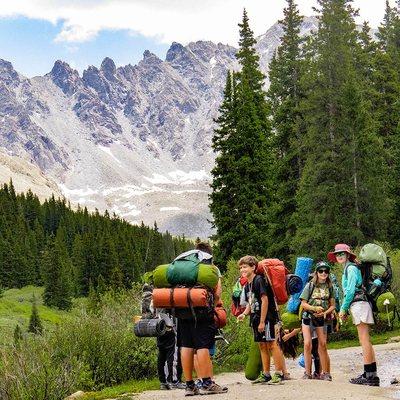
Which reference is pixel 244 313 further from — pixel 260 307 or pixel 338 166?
pixel 338 166

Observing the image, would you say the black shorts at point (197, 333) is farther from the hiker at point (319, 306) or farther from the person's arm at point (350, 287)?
the person's arm at point (350, 287)

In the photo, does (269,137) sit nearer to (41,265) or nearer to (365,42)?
(365,42)

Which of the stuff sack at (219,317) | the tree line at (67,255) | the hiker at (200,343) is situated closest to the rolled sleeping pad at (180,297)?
the hiker at (200,343)

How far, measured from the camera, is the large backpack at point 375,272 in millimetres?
10547

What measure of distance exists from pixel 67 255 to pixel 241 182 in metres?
99.0

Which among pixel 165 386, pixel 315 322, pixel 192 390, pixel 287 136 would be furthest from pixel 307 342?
pixel 287 136

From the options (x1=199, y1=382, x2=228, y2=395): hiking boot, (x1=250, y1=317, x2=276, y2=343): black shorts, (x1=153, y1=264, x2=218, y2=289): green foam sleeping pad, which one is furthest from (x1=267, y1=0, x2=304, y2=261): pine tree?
(x1=153, y1=264, x2=218, y2=289): green foam sleeping pad

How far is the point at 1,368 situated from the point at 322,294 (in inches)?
238

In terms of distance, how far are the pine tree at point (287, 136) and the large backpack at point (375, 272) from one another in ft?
88.8

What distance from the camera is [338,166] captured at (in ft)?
118

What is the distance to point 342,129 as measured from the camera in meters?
36.7

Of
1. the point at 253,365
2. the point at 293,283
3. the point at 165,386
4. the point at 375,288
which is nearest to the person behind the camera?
the point at 375,288

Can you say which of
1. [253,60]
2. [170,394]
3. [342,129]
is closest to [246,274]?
[170,394]

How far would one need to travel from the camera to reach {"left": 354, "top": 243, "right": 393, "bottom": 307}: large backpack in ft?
34.6
